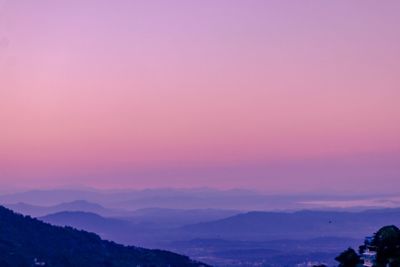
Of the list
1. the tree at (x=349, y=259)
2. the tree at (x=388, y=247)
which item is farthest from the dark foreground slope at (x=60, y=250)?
the tree at (x=388, y=247)

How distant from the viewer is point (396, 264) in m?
38.1

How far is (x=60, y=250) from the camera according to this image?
114750 mm

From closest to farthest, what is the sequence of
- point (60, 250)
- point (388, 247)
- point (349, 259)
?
point (388, 247) < point (349, 259) < point (60, 250)

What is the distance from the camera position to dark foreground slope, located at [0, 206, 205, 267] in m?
104

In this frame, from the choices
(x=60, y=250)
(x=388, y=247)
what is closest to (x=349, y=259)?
(x=388, y=247)

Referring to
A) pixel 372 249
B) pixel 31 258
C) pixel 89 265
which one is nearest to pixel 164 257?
pixel 89 265

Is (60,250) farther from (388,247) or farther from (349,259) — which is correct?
(388,247)

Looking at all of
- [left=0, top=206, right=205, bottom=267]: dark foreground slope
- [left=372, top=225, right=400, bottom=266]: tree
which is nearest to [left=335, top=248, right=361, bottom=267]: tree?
[left=372, top=225, right=400, bottom=266]: tree

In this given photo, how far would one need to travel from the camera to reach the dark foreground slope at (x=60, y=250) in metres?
104

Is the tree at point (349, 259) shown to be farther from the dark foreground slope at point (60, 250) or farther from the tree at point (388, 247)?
the dark foreground slope at point (60, 250)

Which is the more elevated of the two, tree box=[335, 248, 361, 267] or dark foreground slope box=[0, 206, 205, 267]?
dark foreground slope box=[0, 206, 205, 267]

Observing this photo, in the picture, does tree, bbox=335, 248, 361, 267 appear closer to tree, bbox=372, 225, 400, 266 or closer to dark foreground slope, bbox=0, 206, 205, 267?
tree, bbox=372, 225, 400, 266

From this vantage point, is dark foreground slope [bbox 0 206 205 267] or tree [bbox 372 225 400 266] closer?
tree [bbox 372 225 400 266]

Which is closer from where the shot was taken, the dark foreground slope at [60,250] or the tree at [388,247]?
the tree at [388,247]
